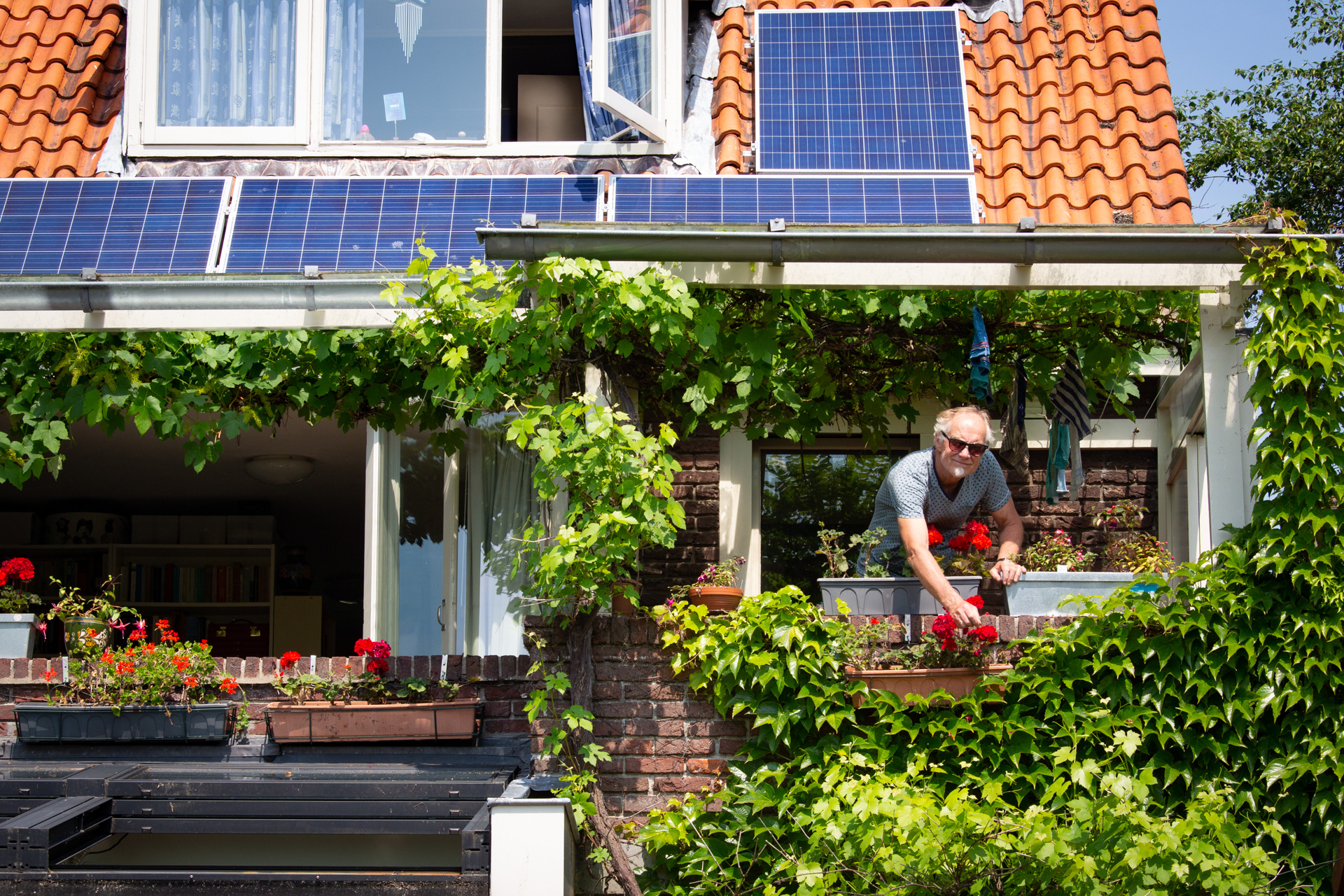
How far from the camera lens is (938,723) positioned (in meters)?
5.20

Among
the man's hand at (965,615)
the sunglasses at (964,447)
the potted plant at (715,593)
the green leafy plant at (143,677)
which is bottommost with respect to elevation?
the green leafy plant at (143,677)

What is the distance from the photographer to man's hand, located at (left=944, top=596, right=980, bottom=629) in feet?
Answer: 17.5

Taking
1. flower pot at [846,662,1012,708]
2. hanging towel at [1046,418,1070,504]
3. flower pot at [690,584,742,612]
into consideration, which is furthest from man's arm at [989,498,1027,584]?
flower pot at [690,584,742,612]

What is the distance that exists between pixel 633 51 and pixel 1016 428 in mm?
3334

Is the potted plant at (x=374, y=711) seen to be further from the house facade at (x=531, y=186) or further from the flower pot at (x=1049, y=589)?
the flower pot at (x=1049, y=589)

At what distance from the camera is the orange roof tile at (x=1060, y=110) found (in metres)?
7.62

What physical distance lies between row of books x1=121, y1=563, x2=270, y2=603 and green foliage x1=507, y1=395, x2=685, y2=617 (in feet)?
19.0

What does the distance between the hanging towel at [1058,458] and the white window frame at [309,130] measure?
9.48ft

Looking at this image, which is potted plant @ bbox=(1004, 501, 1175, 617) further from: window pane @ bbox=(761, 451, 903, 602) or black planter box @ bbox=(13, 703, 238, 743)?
black planter box @ bbox=(13, 703, 238, 743)

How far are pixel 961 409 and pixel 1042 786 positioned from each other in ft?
5.93

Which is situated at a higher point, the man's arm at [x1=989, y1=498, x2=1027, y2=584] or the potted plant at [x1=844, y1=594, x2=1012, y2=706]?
the man's arm at [x1=989, y1=498, x2=1027, y2=584]

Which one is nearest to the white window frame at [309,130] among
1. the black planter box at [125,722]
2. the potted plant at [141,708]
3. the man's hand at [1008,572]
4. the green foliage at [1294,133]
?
the potted plant at [141,708]

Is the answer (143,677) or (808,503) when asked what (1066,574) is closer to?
(808,503)

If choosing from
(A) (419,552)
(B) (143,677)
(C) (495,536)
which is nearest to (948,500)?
(C) (495,536)
